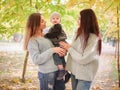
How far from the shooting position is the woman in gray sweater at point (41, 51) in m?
2.75

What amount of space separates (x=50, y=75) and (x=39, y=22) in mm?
578

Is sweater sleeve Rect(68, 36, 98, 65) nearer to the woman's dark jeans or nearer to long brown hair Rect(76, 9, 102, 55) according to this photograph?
long brown hair Rect(76, 9, 102, 55)

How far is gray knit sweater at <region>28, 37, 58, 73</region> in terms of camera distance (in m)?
2.74

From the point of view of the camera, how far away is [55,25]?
2881mm

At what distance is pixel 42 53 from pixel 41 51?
51mm

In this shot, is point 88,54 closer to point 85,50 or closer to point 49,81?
point 85,50

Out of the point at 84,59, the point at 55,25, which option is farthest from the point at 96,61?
the point at 55,25

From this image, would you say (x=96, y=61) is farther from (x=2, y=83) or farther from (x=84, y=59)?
(x=2, y=83)

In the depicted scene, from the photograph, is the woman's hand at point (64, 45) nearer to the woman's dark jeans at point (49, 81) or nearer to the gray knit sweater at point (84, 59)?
the gray knit sweater at point (84, 59)

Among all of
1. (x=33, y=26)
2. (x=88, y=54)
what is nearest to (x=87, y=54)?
(x=88, y=54)

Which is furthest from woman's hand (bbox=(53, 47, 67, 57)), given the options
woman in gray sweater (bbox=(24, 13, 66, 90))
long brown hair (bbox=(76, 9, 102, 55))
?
long brown hair (bbox=(76, 9, 102, 55))

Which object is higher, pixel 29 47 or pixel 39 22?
pixel 39 22

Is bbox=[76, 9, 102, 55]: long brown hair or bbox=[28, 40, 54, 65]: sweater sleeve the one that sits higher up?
bbox=[76, 9, 102, 55]: long brown hair

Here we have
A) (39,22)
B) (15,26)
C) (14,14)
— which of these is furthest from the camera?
(15,26)
